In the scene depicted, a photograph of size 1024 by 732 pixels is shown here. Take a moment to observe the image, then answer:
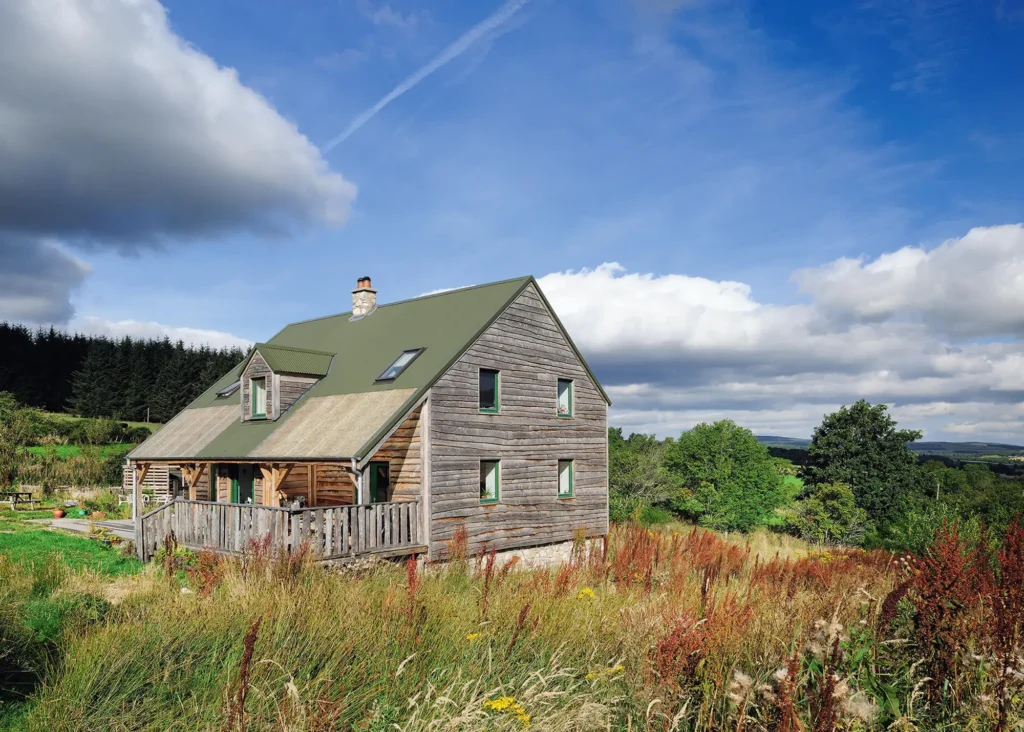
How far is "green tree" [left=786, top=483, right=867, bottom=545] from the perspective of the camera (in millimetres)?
38709

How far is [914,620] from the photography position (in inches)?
196

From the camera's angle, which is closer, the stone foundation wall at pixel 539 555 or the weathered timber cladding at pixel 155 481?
the stone foundation wall at pixel 539 555

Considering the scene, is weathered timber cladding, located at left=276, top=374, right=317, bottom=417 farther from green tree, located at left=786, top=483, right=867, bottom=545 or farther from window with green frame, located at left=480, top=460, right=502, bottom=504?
green tree, located at left=786, top=483, right=867, bottom=545

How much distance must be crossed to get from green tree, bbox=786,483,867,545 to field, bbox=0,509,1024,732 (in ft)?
116

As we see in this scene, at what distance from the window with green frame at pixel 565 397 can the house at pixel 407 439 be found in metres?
0.04

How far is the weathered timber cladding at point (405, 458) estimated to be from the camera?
17.3 metres

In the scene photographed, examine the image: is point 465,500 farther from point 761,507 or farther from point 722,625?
point 761,507

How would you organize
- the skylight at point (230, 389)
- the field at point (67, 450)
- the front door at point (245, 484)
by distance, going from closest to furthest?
the front door at point (245, 484)
the skylight at point (230, 389)
the field at point (67, 450)

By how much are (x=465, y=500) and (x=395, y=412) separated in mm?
3155

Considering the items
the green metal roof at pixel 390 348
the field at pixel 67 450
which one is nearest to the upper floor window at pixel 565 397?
the green metal roof at pixel 390 348

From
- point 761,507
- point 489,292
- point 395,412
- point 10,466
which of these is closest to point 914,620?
point 395,412

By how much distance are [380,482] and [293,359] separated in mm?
4840

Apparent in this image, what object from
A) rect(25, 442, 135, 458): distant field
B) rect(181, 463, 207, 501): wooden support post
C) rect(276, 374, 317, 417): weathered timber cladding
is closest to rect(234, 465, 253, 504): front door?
rect(181, 463, 207, 501): wooden support post

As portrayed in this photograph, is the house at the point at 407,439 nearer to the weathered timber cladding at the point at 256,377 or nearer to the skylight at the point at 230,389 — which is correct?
the weathered timber cladding at the point at 256,377
